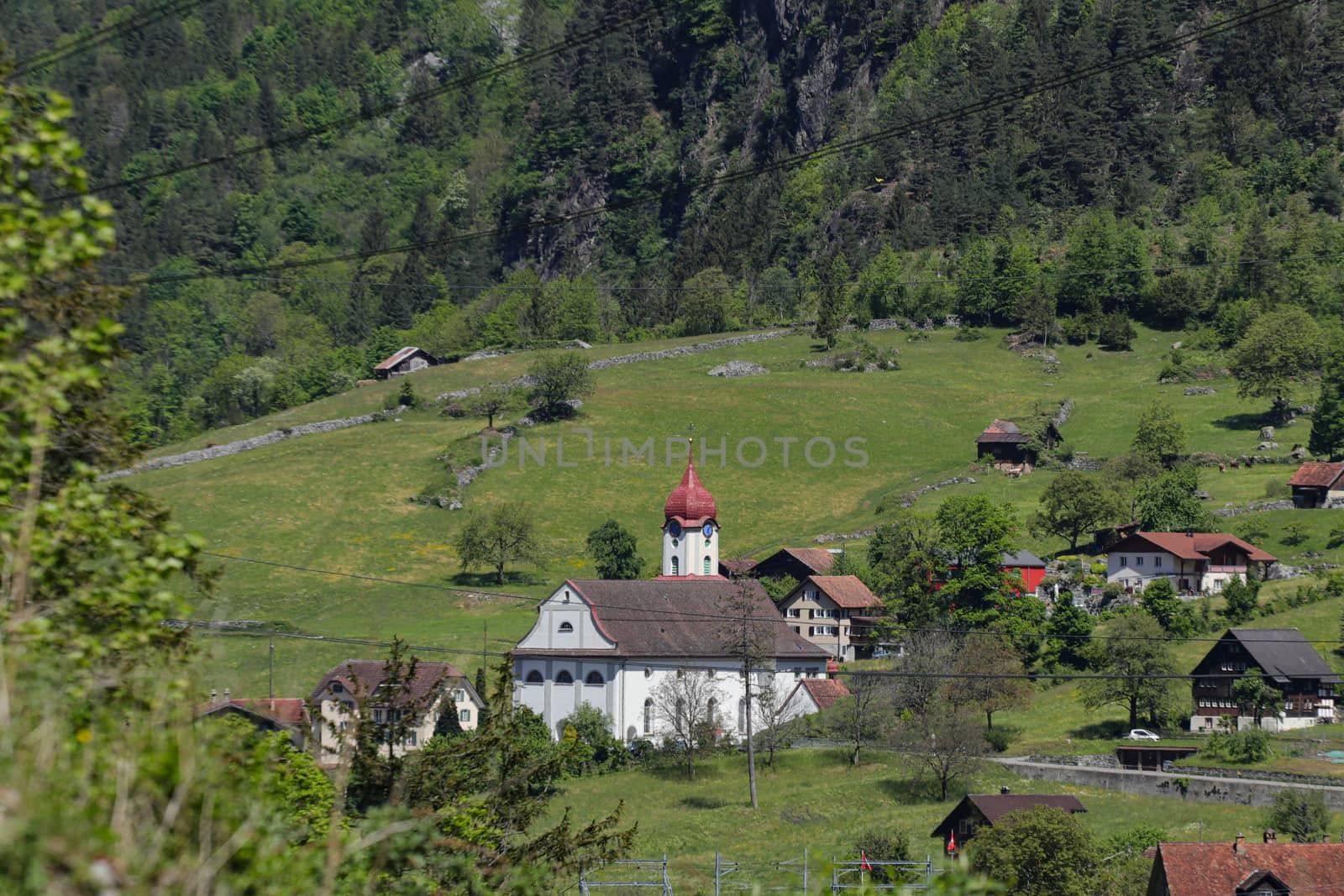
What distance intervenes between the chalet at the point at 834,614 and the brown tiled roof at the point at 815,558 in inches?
104

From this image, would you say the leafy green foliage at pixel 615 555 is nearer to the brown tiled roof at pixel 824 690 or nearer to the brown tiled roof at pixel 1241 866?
the brown tiled roof at pixel 824 690

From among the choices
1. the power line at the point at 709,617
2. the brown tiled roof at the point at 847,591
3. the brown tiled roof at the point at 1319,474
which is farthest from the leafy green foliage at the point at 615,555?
the brown tiled roof at the point at 1319,474

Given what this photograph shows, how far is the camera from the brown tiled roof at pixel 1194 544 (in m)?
92.6

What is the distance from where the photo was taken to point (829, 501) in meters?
121

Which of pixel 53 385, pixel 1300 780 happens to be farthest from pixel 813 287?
pixel 53 385

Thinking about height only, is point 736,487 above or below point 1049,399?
below

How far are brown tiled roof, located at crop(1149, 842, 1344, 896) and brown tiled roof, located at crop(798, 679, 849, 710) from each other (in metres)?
37.9

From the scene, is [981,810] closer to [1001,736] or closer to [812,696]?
[1001,736]

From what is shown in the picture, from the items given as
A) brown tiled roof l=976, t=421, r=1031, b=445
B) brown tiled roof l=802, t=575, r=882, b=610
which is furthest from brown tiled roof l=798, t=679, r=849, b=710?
brown tiled roof l=976, t=421, r=1031, b=445

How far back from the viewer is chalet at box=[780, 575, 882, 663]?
94.2m

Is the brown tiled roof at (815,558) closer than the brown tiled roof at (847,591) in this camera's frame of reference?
No

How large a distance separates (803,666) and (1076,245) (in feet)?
319

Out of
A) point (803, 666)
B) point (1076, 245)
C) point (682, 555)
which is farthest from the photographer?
point (1076, 245)

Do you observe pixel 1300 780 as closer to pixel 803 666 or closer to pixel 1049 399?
pixel 803 666
